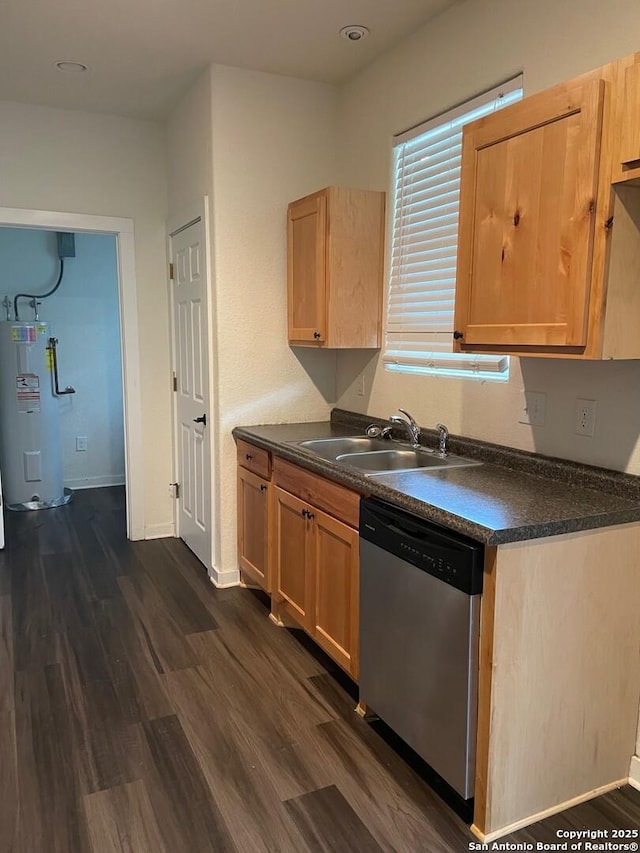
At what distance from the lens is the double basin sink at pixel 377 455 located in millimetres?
2630

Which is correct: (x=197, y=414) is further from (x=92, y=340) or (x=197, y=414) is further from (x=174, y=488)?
(x=92, y=340)

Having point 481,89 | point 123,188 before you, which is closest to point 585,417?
point 481,89

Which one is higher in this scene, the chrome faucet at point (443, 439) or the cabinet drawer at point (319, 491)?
the chrome faucet at point (443, 439)

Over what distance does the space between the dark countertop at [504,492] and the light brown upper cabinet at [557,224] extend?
1.43 ft

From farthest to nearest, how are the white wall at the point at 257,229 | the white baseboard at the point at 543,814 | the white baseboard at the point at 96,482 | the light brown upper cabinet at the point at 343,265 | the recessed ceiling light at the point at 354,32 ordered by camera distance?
1. the white baseboard at the point at 96,482
2. the white wall at the point at 257,229
3. the light brown upper cabinet at the point at 343,265
4. the recessed ceiling light at the point at 354,32
5. the white baseboard at the point at 543,814

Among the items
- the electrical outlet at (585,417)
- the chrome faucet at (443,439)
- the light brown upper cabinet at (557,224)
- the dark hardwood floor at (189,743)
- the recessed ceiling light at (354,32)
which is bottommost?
the dark hardwood floor at (189,743)

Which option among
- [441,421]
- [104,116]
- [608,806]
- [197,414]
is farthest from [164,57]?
[608,806]

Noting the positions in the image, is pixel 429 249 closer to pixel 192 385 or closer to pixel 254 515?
pixel 254 515

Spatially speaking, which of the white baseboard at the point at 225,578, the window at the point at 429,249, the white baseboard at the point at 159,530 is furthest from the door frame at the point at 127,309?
the window at the point at 429,249

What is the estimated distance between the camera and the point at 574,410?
84.2 inches

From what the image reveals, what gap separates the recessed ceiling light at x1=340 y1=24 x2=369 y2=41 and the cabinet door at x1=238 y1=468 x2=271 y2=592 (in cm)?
204

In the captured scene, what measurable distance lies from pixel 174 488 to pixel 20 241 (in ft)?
8.39

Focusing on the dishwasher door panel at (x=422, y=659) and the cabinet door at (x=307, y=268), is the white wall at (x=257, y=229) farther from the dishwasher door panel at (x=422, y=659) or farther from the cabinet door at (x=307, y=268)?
the dishwasher door panel at (x=422, y=659)

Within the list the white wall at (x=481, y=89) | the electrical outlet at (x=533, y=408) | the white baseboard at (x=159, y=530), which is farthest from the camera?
the white baseboard at (x=159, y=530)
